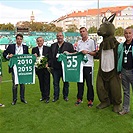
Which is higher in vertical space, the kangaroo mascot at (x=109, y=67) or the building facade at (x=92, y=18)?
the building facade at (x=92, y=18)

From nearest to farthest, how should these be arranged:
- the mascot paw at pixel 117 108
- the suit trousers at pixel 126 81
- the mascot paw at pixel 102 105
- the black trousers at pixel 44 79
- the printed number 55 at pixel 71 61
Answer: the suit trousers at pixel 126 81 → the mascot paw at pixel 117 108 → the mascot paw at pixel 102 105 → the printed number 55 at pixel 71 61 → the black trousers at pixel 44 79

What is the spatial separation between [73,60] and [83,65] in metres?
0.25

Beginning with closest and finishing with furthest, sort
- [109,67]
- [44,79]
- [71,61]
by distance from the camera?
[109,67]
[71,61]
[44,79]

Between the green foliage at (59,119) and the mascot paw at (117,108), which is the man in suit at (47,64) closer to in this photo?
the green foliage at (59,119)

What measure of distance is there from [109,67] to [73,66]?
0.90 metres

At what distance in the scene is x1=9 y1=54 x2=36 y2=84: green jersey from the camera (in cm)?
524

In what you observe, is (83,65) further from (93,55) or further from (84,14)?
(84,14)

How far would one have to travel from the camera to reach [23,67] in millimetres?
5348

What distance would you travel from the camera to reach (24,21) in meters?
70.6

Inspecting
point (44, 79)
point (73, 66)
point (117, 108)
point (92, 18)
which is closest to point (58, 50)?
point (73, 66)

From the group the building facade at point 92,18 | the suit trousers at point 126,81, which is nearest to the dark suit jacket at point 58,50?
the suit trousers at point 126,81

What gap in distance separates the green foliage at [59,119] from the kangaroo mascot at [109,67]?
35 cm

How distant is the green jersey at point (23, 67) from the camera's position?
524 centimetres

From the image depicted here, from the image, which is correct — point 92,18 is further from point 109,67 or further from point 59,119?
point 59,119
